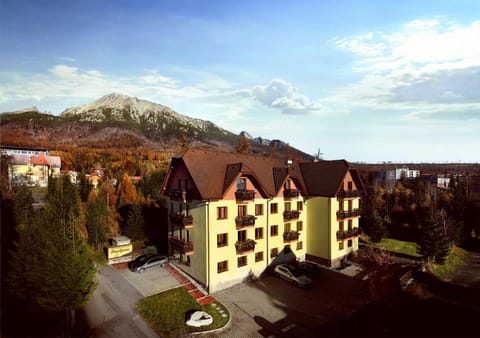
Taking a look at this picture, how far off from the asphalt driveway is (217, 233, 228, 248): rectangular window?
5.98 metres

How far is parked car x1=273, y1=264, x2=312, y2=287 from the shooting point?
27.1m

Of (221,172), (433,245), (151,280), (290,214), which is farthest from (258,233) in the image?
(433,245)

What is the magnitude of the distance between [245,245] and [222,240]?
262 centimetres

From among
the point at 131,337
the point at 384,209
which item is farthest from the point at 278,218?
the point at 384,209

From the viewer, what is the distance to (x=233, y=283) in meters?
27.0

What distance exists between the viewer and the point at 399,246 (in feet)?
137

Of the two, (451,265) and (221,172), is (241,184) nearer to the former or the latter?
(221,172)

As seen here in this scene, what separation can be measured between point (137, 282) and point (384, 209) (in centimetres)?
5425

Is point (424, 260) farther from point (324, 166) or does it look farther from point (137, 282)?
point (137, 282)

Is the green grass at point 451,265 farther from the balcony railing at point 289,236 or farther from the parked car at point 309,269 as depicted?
the balcony railing at point 289,236

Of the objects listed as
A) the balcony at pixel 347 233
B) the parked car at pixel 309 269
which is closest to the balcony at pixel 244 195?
the parked car at pixel 309 269

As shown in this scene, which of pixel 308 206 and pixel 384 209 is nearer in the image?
pixel 308 206

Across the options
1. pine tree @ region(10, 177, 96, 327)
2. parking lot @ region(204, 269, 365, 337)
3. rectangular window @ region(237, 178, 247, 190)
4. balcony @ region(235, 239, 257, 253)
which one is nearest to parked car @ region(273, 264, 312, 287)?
parking lot @ region(204, 269, 365, 337)

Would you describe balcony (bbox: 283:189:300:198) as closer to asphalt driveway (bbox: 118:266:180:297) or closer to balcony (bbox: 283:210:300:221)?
balcony (bbox: 283:210:300:221)
